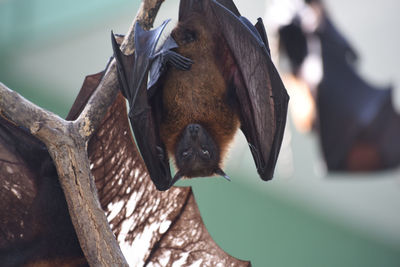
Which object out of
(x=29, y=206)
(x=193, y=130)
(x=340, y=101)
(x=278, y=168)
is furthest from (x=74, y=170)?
(x=278, y=168)

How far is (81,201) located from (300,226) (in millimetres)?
6610

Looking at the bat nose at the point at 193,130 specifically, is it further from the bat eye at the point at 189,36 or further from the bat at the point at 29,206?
the bat at the point at 29,206

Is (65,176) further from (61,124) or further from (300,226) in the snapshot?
(300,226)

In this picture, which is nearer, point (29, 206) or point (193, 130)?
point (29, 206)

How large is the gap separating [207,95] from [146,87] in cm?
28

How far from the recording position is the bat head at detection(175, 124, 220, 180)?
209 centimetres

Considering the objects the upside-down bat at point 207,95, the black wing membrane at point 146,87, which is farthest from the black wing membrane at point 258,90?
the black wing membrane at point 146,87

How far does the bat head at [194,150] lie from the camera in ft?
6.85

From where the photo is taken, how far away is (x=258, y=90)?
2.14 m

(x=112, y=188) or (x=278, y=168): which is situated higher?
(x=112, y=188)

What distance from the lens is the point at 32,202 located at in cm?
191

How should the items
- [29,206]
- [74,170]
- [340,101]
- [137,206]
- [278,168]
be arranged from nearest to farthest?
[74,170]
[29,206]
[137,206]
[340,101]
[278,168]

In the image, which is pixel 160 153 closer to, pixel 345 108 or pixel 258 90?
pixel 258 90

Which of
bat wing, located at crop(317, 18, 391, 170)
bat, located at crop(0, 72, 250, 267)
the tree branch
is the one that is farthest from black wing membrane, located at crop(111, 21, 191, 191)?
bat wing, located at crop(317, 18, 391, 170)
